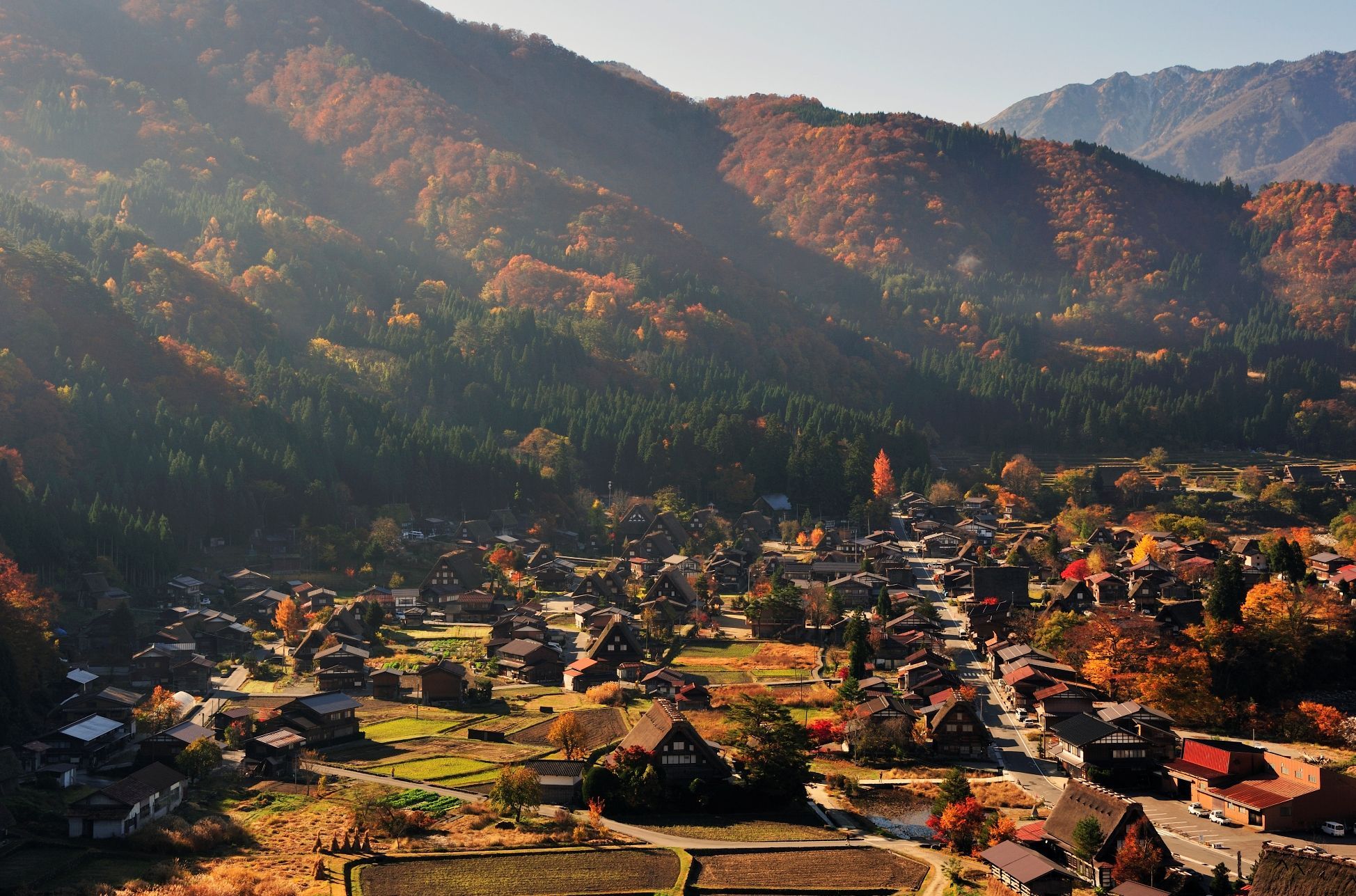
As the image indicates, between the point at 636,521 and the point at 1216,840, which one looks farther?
the point at 636,521

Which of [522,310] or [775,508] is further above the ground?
[522,310]

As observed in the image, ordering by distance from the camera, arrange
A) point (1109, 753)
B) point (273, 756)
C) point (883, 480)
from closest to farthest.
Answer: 1. point (273, 756)
2. point (1109, 753)
3. point (883, 480)

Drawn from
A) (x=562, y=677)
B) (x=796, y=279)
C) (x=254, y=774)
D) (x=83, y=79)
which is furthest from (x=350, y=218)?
(x=254, y=774)

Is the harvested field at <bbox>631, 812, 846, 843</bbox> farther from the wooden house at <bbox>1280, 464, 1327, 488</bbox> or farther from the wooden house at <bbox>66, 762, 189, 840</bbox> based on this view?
the wooden house at <bbox>1280, 464, 1327, 488</bbox>

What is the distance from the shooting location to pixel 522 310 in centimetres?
11825

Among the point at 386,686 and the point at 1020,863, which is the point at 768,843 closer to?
the point at 1020,863

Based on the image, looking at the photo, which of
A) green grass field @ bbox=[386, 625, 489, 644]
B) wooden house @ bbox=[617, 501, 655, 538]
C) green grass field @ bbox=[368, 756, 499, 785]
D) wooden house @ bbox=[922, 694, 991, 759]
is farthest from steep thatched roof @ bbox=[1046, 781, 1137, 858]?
wooden house @ bbox=[617, 501, 655, 538]

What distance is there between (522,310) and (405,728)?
80.6m

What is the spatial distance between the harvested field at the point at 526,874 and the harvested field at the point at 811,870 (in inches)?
40.0

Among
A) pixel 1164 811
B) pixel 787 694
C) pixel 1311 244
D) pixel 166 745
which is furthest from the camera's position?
pixel 1311 244

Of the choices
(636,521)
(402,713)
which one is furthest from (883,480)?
(402,713)

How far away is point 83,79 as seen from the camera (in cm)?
16712

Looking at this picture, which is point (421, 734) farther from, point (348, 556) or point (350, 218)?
point (350, 218)

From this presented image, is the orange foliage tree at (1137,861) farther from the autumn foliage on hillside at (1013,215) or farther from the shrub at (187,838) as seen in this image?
the autumn foliage on hillside at (1013,215)
